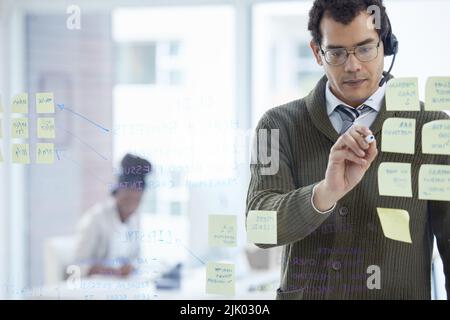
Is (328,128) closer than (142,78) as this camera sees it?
Yes

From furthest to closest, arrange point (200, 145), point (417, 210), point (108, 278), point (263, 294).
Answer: point (263, 294) → point (108, 278) → point (200, 145) → point (417, 210)

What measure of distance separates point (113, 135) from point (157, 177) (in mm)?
149

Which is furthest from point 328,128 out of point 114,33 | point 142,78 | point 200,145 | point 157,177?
point 114,33

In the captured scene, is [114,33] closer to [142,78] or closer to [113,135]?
[142,78]

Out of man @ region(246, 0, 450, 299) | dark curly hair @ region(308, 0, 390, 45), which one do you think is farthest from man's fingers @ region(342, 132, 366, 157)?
dark curly hair @ region(308, 0, 390, 45)

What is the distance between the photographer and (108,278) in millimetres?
1677

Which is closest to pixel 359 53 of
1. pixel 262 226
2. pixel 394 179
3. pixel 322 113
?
pixel 322 113

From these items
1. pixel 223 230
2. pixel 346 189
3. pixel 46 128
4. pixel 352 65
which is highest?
pixel 352 65

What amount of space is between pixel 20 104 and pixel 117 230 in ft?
1.50

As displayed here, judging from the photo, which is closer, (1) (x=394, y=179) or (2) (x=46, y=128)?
(1) (x=394, y=179)

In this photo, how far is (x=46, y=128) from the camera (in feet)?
5.08

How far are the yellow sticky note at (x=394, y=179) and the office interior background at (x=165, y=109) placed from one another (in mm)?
165

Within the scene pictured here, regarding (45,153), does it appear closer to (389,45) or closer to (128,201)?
(128,201)

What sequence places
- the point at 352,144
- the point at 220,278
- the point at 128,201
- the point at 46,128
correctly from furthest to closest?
the point at 128,201 → the point at 46,128 → the point at 220,278 → the point at 352,144
